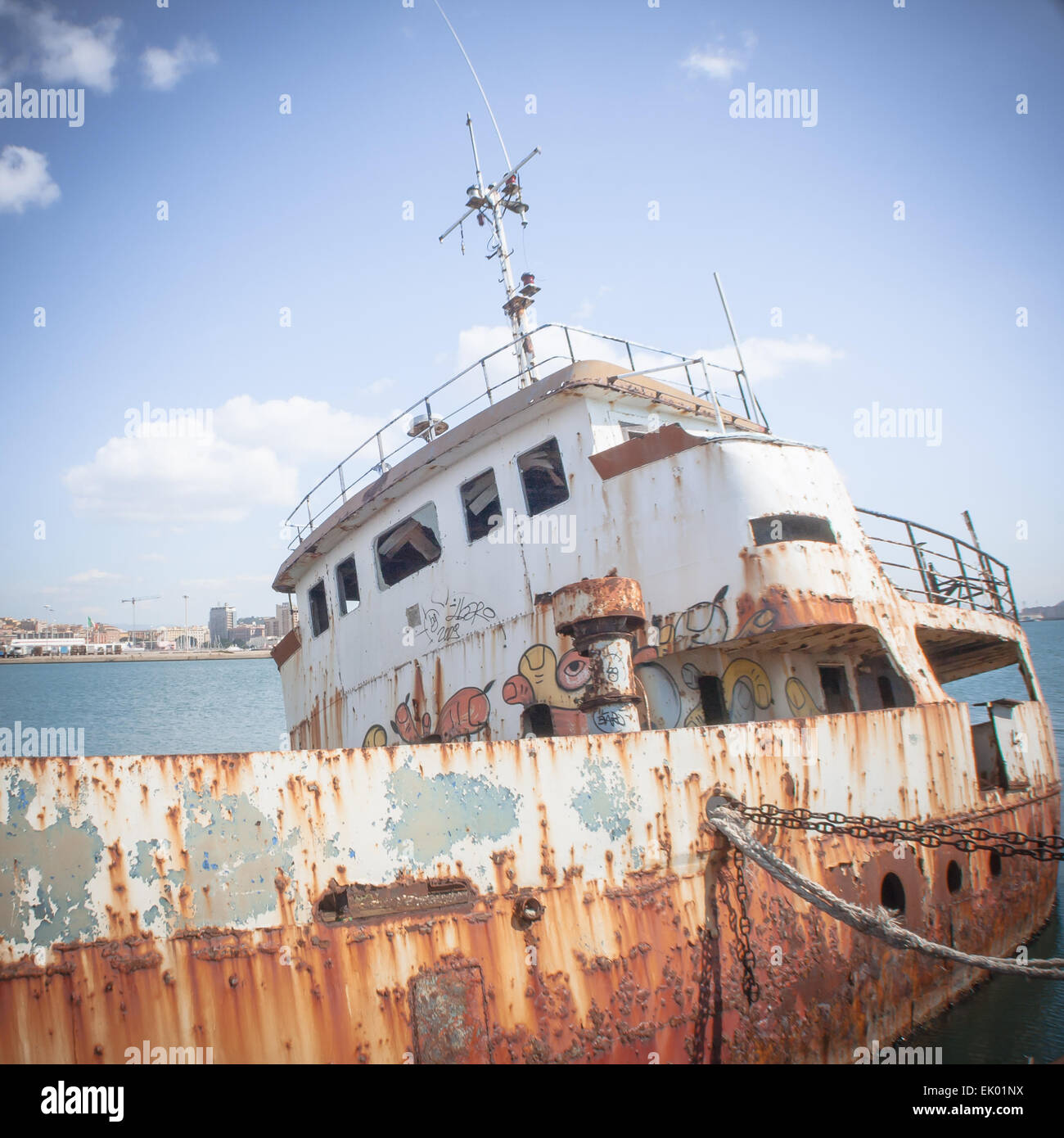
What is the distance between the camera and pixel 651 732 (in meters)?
4.71

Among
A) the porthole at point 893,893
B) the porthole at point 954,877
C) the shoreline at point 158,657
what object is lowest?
the porthole at point 954,877

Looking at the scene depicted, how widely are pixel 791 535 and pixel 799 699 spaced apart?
5.70 ft

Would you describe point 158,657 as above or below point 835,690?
above

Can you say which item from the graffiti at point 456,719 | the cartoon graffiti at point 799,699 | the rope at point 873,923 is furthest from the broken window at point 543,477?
the rope at point 873,923

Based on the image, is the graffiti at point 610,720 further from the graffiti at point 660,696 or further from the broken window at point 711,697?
the broken window at point 711,697

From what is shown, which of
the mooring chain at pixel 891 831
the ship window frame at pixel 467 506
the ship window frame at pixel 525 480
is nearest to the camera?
the mooring chain at pixel 891 831

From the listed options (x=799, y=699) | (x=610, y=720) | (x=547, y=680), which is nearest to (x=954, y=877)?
(x=799, y=699)

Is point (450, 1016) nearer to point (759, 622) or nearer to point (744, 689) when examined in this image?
point (759, 622)

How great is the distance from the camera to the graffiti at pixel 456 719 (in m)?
7.95

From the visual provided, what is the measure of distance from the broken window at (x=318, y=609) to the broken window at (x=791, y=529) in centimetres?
742

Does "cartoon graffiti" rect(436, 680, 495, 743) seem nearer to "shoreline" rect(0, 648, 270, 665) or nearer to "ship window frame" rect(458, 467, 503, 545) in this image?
"ship window frame" rect(458, 467, 503, 545)

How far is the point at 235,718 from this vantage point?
41.3 meters
